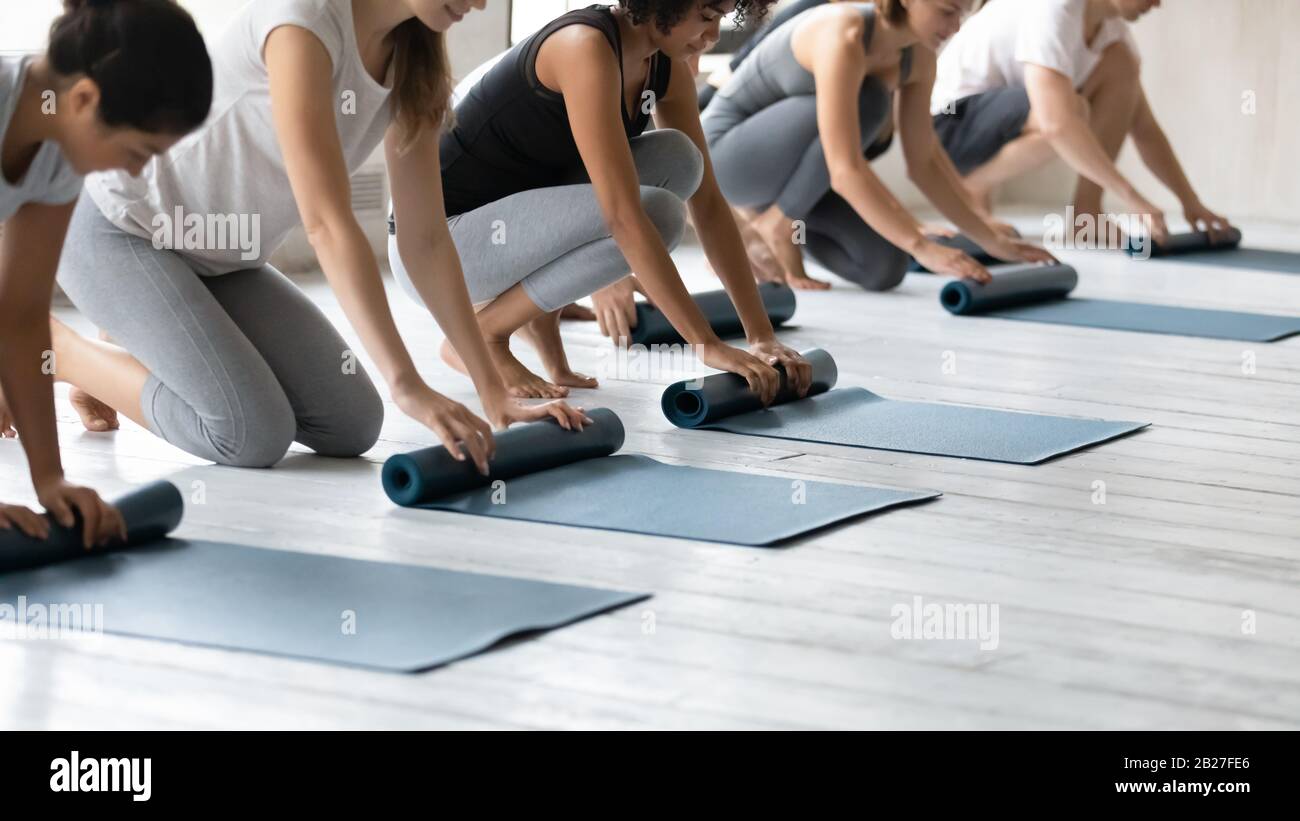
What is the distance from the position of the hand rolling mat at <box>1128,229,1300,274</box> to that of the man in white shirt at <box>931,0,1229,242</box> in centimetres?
6

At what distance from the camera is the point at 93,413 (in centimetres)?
288

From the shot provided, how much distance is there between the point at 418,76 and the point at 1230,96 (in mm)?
6014

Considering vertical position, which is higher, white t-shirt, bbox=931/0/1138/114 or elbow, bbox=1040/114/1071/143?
white t-shirt, bbox=931/0/1138/114

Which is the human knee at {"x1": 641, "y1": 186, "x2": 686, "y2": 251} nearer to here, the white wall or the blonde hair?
the blonde hair

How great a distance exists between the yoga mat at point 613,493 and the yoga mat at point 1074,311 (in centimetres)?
202

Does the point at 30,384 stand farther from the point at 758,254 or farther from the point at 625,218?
the point at 758,254

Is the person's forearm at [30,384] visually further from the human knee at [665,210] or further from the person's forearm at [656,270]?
the human knee at [665,210]

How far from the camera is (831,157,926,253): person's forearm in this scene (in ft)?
13.1

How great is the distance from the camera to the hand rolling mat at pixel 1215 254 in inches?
225

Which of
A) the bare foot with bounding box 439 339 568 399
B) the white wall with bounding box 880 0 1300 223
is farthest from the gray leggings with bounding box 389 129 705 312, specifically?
the white wall with bounding box 880 0 1300 223

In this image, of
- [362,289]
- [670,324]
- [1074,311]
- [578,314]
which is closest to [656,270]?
[362,289]

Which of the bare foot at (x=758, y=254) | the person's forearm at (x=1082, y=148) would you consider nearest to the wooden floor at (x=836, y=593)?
the bare foot at (x=758, y=254)

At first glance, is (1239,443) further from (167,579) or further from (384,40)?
(167,579)
